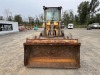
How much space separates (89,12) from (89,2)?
3.54 meters

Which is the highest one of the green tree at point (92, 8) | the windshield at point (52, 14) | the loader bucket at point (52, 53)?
the green tree at point (92, 8)

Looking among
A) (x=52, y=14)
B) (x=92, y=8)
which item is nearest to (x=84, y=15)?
(x=92, y=8)

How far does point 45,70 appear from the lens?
5.82 m

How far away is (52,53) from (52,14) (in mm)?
4511

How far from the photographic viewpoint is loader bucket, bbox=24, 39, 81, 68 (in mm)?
6031

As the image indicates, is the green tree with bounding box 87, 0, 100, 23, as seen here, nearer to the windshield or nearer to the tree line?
the tree line

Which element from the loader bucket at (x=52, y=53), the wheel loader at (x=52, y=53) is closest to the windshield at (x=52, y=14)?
the wheel loader at (x=52, y=53)

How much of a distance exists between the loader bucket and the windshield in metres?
4.23

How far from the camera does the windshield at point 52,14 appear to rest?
10.3 metres

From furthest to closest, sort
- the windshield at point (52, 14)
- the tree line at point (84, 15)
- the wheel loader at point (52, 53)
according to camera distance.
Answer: the tree line at point (84, 15) < the windshield at point (52, 14) < the wheel loader at point (52, 53)

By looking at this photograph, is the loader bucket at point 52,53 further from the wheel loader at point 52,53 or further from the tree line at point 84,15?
the tree line at point 84,15

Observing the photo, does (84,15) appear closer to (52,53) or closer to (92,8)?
(92,8)

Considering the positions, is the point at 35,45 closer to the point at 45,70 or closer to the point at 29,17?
the point at 45,70

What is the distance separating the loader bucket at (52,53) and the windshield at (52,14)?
423 centimetres
